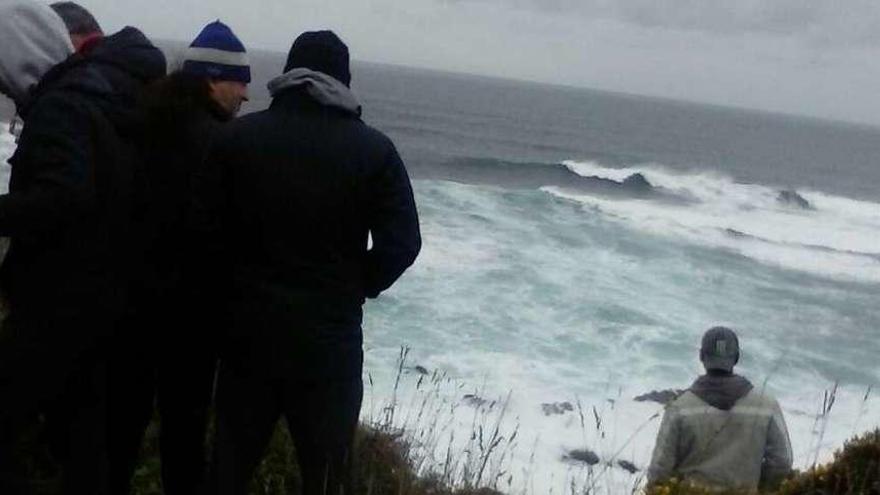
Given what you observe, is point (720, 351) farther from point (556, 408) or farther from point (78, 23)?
point (556, 408)

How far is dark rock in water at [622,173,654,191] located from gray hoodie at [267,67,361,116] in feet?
167

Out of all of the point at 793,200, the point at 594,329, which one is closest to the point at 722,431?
the point at 594,329

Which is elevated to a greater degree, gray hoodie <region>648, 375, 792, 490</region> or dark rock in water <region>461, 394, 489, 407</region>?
gray hoodie <region>648, 375, 792, 490</region>

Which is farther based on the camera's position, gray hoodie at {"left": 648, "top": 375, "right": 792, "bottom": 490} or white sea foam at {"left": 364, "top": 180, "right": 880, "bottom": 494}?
white sea foam at {"left": 364, "top": 180, "right": 880, "bottom": 494}

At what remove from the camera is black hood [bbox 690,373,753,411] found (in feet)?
16.6

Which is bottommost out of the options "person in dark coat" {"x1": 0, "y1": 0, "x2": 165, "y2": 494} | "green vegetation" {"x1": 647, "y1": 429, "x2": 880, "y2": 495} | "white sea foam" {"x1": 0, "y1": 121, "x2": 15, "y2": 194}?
"white sea foam" {"x1": 0, "y1": 121, "x2": 15, "y2": 194}

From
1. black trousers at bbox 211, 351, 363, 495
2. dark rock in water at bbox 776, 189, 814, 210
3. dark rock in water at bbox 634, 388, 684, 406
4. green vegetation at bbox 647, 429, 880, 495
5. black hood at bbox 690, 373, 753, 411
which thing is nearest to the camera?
green vegetation at bbox 647, 429, 880, 495

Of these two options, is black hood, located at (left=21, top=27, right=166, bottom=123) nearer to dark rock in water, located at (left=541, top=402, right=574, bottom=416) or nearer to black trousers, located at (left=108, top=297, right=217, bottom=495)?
black trousers, located at (left=108, top=297, right=217, bottom=495)

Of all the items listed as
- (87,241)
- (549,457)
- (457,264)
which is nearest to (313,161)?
(87,241)

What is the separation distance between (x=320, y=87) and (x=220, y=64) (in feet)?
1.52

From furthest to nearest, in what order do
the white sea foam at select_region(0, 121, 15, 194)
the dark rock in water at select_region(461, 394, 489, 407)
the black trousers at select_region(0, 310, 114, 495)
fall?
the white sea foam at select_region(0, 121, 15, 194) → the dark rock in water at select_region(461, 394, 489, 407) → the black trousers at select_region(0, 310, 114, 495)

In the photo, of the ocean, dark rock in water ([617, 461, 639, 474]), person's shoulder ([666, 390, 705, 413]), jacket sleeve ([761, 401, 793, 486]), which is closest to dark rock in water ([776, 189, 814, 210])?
the ocean

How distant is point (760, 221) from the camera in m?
45.3

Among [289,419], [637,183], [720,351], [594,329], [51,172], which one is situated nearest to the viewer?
[51,172]
